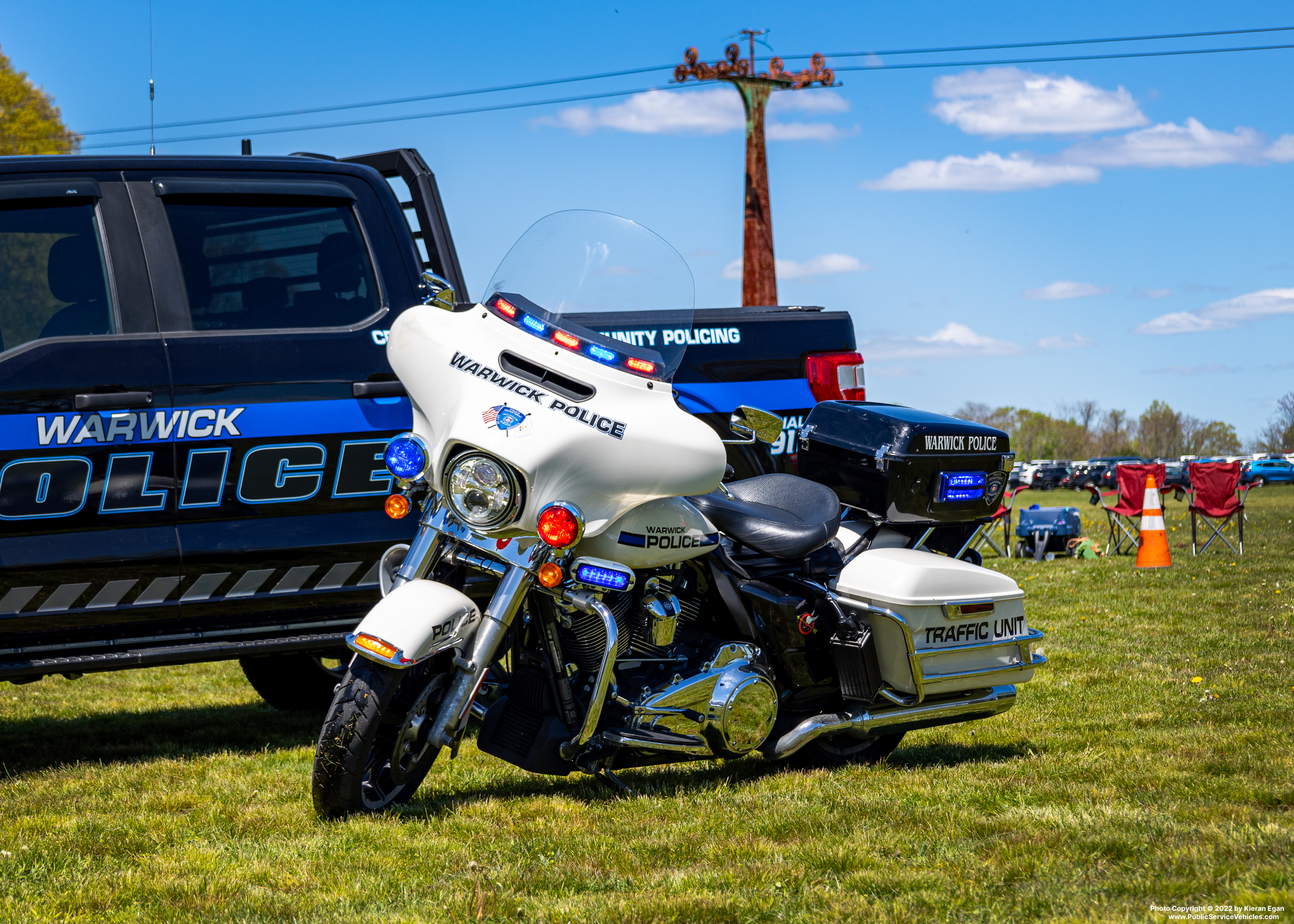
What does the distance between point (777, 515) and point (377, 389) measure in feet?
5.48

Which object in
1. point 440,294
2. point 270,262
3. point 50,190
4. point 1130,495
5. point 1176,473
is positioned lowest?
point 1176,473

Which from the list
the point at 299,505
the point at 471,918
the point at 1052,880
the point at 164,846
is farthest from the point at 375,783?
the point at 1052,880

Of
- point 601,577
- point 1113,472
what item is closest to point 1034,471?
point 1113,472

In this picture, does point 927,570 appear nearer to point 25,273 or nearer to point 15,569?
point 15,569

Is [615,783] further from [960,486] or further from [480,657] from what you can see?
[960,486]

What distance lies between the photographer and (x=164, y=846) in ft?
11.8

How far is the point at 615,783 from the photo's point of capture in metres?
3.99

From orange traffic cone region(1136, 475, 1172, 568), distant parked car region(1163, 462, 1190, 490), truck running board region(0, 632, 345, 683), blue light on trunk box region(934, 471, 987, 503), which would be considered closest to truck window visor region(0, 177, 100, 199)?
truck running board region(0, 632, 345, 683)

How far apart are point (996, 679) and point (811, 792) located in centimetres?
90

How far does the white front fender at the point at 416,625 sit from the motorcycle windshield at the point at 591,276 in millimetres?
862

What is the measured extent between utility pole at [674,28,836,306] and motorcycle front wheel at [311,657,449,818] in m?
32.8

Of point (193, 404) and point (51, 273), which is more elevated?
point (51, 273)

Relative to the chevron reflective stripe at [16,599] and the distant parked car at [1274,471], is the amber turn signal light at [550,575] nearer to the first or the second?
the chevron reflective stripe at [16,599]

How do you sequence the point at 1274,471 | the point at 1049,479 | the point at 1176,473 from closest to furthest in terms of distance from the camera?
the point at 1176,473, the point at 1274,471, the point at 1049,479
